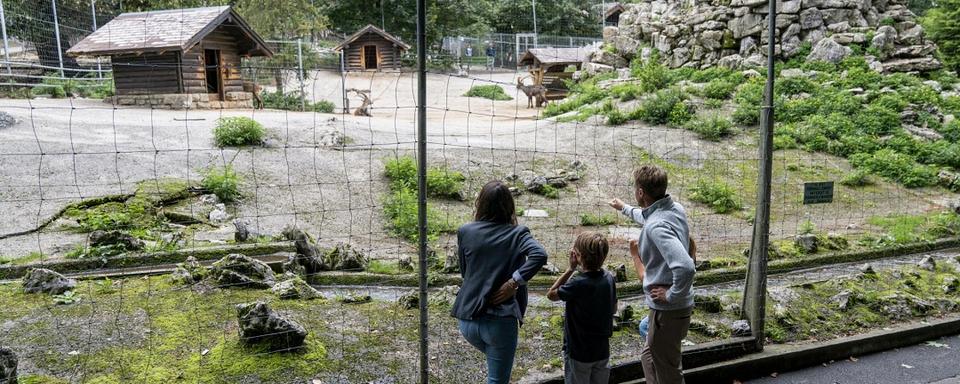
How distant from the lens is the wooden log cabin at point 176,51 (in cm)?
1845

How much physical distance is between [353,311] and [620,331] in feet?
6.40

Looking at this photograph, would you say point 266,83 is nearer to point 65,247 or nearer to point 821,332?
point 65,247

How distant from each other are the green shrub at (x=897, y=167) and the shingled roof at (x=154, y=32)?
1692cm

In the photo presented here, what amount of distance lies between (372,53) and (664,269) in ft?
98.7

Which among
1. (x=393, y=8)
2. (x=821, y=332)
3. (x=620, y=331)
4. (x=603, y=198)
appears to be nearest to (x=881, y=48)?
(x=603, y=198)

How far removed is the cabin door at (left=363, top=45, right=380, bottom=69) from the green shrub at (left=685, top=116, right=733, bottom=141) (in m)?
20.1

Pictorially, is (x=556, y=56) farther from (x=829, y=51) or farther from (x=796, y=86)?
(x=796, y=86)

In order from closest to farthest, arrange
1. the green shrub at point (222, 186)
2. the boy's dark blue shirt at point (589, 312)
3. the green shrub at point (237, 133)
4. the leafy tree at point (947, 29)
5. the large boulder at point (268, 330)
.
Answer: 1. the boy's dark blue shirt at point (589, 312)
2. the large boulder at point (268, 330)
3. the green shrub at point (222, 186)
4. the green shrub at point (237, 133)
5. the leafy tree at point (947, 29)

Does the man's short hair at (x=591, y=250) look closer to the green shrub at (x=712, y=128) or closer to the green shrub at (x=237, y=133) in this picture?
the green shrub at (x=237, y=133)

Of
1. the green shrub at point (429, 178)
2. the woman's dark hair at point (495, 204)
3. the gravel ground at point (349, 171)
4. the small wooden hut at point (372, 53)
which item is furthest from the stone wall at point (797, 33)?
the woman's dark hair at point (495, 204)

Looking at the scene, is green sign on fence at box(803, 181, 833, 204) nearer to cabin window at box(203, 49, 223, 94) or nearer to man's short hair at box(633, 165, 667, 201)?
man's short hair at box(633, 165, 667, 201)

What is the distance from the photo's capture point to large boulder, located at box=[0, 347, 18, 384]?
3.20m

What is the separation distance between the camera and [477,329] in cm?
322

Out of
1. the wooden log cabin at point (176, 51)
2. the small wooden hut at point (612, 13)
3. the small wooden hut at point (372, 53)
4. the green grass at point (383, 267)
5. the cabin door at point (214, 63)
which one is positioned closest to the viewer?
the green grass at point (383, 267)
